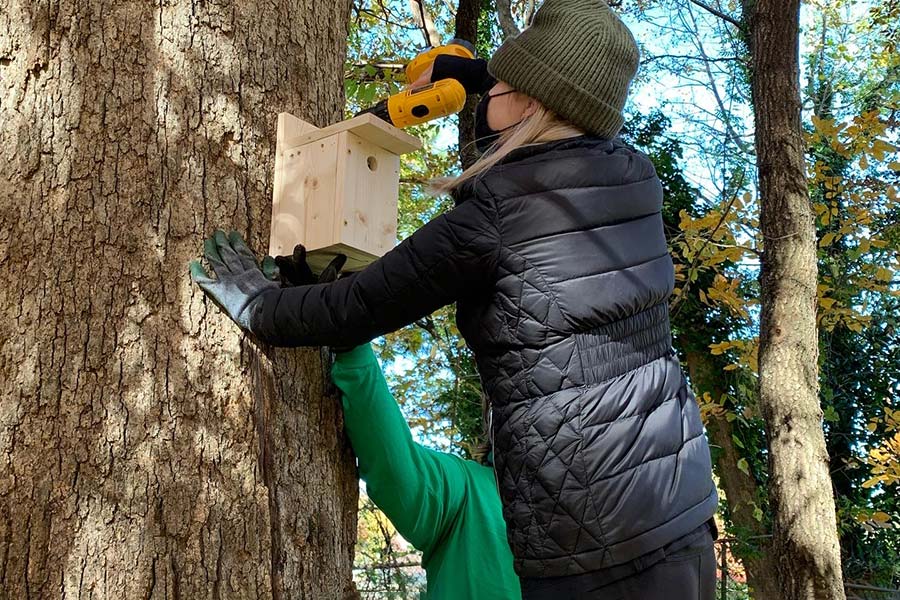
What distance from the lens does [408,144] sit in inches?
85.7

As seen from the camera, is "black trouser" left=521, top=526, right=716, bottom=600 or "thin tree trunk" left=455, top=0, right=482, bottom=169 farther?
"thin tree trunk" left=455, top=0, right=482, bottom=169

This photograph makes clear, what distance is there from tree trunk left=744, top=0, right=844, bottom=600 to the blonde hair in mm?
2960

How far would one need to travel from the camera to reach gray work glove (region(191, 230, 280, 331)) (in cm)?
179

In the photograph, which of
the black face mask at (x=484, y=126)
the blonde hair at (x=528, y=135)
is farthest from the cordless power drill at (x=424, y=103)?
the blonde hair at (x=528, y=135)

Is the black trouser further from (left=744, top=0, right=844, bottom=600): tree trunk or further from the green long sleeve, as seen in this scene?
(left=744, top=0, right=844, bottom=600): tree trunk

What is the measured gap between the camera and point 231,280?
1790mm

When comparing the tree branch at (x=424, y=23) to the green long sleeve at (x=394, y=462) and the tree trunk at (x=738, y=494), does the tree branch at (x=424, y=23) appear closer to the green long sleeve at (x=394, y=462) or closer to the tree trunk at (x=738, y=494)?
the green long sleeve at (x=394, y=462)

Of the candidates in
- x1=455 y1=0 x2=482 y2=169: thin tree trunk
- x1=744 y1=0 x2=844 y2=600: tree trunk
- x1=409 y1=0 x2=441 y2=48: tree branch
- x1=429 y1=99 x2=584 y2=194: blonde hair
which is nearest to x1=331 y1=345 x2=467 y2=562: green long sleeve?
x1=429 y1=99 x2=584 y2=194: blonde hair

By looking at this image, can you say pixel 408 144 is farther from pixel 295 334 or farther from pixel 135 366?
pixel 135 366

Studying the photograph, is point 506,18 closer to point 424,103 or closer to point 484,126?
point 424,103

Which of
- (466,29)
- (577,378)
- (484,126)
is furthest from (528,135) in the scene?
(466,29)

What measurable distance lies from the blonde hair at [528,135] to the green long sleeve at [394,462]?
46 cm

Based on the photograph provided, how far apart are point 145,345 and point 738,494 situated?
25.5ft

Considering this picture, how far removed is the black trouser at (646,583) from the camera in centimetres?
160
